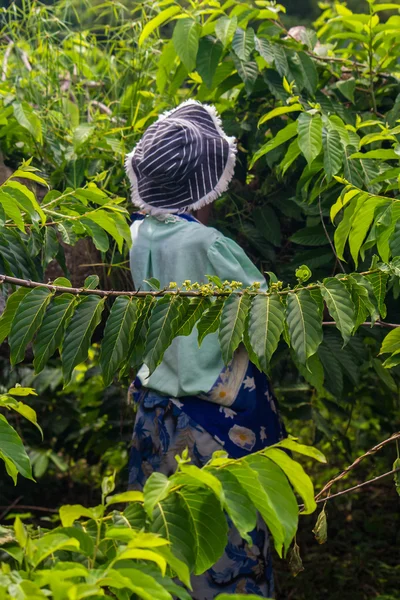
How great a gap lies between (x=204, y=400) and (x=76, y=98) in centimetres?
124

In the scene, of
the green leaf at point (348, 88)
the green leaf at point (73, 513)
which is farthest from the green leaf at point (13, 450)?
the green leaf at point (348, 88)

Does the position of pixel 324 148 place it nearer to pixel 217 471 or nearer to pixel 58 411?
pixel 217 471

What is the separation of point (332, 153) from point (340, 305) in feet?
2.12

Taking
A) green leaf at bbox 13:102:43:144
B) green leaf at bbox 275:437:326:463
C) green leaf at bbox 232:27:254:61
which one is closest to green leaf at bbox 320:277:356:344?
green leaf at bbox 275:437:326:463

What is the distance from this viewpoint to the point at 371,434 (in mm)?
3494

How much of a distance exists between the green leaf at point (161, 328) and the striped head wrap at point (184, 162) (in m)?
0.80

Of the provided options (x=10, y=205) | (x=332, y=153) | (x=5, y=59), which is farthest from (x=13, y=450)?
(x=5, y=59)

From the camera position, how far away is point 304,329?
4.54 feet

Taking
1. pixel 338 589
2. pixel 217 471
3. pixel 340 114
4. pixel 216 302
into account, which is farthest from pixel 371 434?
pixel 217 471

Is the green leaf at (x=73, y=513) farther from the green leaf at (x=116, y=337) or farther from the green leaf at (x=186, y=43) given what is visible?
the green leaf at (x=186, y=43)

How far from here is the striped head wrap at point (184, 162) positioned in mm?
2152

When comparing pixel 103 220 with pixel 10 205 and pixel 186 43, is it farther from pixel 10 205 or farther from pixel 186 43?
pixel 186 43

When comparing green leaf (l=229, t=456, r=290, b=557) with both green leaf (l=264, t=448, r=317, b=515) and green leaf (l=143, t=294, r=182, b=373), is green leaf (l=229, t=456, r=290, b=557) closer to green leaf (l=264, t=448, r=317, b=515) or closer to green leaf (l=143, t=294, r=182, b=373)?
green leaf (l=264, t=448, r=317, b=515)

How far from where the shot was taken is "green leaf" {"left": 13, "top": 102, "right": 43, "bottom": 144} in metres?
2.36
